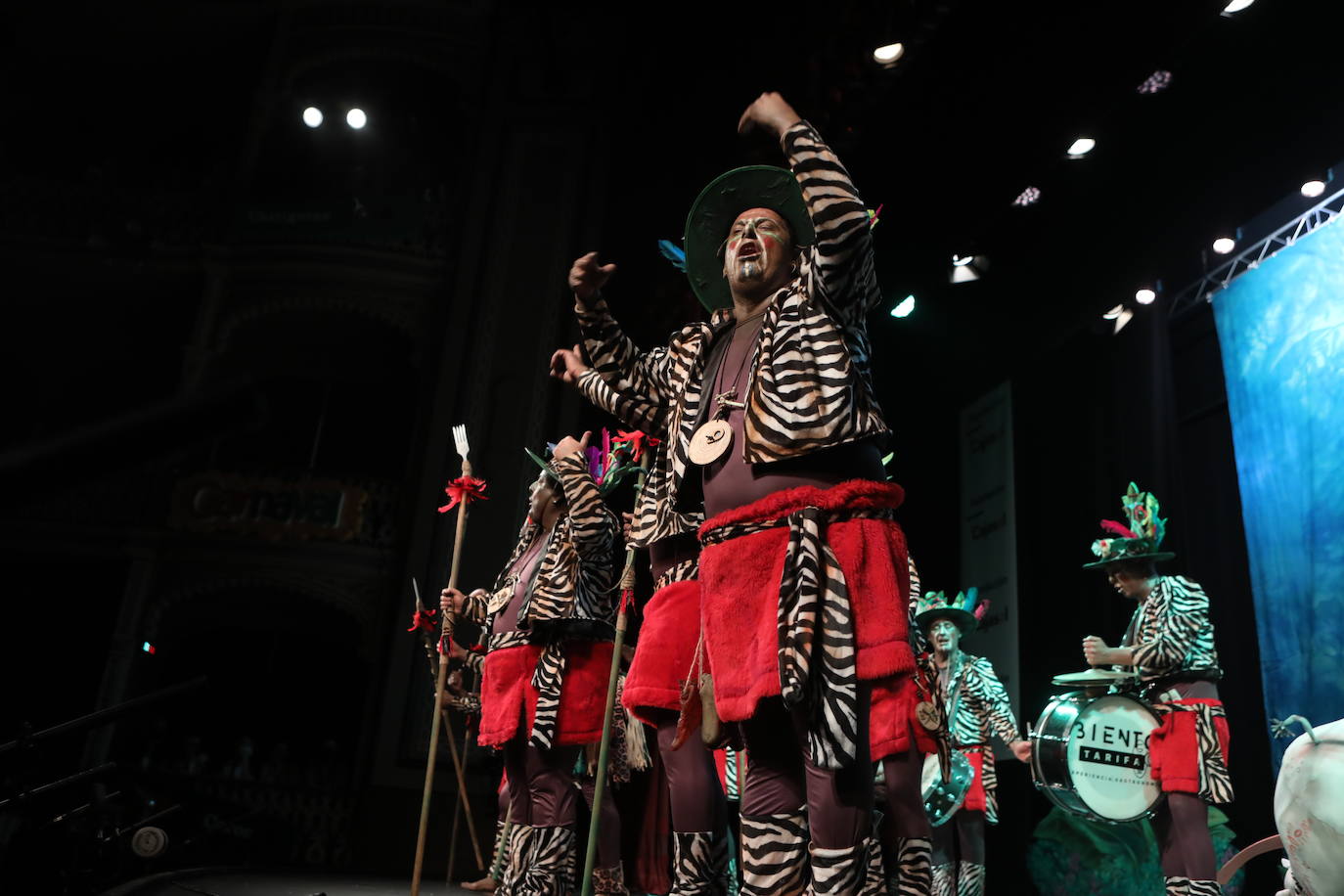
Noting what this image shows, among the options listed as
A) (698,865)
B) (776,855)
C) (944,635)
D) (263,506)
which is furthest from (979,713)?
(263,506)

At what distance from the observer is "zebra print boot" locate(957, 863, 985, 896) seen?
253 inches

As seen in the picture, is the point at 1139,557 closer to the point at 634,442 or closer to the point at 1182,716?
the point at 1182,716

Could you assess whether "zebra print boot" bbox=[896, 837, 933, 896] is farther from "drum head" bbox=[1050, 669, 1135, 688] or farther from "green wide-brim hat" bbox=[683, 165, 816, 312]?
"drum head" bbox=[1050, 669, 1135, 688]

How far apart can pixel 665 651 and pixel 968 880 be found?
16.3 ft

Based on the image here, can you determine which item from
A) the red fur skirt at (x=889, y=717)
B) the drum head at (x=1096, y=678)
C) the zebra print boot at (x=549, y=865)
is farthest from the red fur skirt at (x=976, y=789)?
the red fur skirt at (x=889, y=717)

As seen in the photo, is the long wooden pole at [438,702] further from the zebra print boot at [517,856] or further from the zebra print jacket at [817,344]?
Answer: the zebra print jacket at [817,344]

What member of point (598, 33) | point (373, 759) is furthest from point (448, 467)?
point (598, 33)

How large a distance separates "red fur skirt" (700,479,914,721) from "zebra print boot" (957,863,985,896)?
202 inches

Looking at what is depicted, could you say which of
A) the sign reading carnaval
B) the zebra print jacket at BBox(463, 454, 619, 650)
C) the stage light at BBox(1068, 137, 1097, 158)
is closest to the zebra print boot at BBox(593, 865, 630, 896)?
the zebra print jacket at BBox(463, 454, 619, 650)

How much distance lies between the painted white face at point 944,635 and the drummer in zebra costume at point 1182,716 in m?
1.24

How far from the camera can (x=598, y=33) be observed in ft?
42.3

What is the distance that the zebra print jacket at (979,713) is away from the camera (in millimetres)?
6691

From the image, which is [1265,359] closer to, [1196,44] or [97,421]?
[1196,44]

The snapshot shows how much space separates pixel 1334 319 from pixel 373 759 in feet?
28.8
